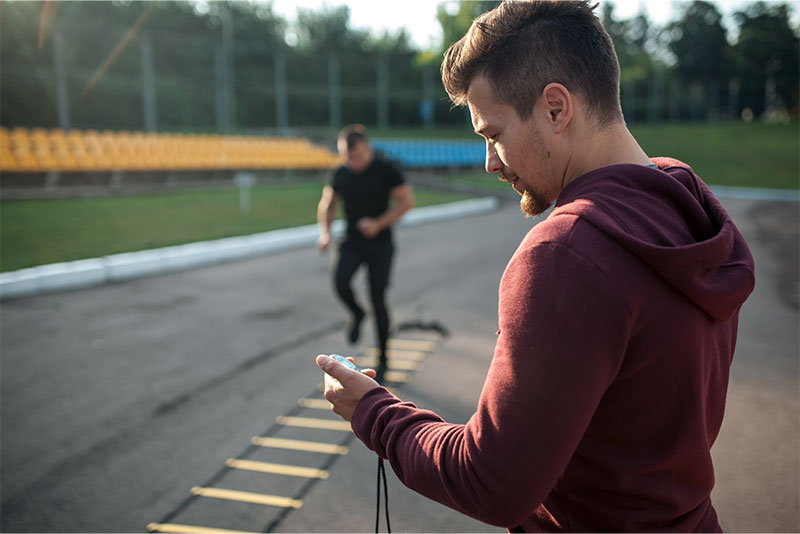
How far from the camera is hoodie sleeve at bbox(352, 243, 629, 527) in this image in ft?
3.18

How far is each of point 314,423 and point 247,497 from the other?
1.00 metres

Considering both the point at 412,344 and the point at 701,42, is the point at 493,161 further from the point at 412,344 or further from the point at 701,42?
the point at 701,42

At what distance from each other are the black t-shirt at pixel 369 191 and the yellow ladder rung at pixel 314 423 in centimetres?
191

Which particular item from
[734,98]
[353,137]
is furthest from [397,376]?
[734,98]

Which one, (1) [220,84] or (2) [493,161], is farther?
(1) [220,84]

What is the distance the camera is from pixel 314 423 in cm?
435

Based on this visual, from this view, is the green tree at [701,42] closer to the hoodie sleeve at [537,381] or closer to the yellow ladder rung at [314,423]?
the yellow ladder rung at [314,423]

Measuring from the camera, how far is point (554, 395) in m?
0.98

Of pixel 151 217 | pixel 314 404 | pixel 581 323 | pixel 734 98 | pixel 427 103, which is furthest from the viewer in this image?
pixel 734 98

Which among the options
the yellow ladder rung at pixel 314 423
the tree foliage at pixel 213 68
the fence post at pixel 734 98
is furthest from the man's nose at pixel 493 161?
the fence post at pixel 734 98

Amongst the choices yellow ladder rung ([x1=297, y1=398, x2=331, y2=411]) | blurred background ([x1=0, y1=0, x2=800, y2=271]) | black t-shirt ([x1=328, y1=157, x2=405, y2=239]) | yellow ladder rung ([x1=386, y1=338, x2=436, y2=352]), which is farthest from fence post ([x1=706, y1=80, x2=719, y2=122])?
yellow ladder rung ([x1=297, y1=398, x2=331, y2=411])

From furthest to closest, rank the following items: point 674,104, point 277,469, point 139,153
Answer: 1. point 674,104
2. point 139,153
3. point 277,469

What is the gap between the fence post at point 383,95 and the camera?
36.1 metres

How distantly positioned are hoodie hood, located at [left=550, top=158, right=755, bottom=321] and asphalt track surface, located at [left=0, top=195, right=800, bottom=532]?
242 cm
